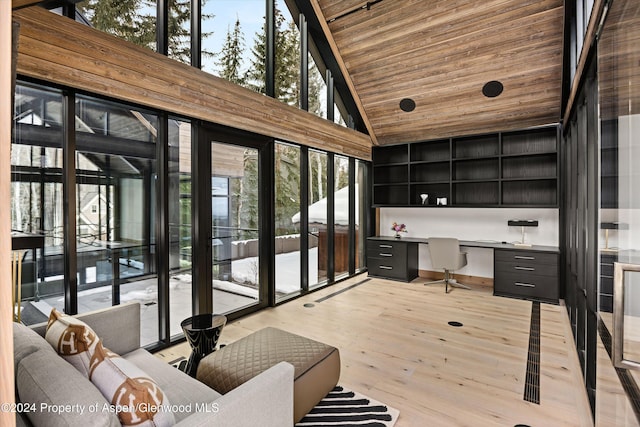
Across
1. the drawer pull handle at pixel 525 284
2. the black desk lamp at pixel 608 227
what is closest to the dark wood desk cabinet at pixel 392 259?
the drawer pull handle at pixel 525 284

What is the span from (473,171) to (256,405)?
5351mm

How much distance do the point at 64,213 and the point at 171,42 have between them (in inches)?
74.3

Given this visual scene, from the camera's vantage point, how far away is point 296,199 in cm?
479

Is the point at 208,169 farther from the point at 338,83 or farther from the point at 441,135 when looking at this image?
the point at 441,135

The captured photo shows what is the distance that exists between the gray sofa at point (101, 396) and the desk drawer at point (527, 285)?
432 cm

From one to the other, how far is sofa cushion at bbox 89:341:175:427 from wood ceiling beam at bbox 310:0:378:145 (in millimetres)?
→ 4842

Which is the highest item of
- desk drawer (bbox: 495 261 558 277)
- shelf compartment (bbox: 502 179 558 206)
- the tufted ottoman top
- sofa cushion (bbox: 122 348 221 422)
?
shelf compartment (bbox: 502 179 558 206)

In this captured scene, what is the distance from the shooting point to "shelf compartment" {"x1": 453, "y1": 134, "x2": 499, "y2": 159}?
213 inches

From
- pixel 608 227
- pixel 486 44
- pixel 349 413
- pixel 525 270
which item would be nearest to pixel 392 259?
pixel 525 270

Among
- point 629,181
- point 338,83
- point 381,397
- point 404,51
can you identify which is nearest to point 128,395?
point 381,397

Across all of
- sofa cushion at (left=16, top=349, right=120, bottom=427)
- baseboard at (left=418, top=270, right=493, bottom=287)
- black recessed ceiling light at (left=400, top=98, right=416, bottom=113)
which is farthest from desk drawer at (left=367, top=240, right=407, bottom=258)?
sofa cushion at (left=16, top=349, right=120, bottom=427)

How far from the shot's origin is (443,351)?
3.05m

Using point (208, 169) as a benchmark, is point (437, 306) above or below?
below

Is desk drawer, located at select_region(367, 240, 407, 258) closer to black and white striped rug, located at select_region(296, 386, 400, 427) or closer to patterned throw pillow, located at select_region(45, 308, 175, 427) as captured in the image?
black and white striped rug, located at select_region(296, 386, 400, 427)
